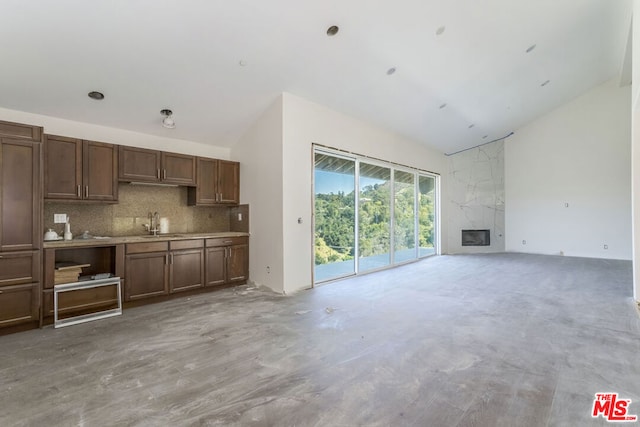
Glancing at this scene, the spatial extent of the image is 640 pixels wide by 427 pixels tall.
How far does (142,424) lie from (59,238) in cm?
309

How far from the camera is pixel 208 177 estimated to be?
15.7ft

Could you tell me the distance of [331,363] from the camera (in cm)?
237

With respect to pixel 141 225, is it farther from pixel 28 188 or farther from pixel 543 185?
pixel 543 185

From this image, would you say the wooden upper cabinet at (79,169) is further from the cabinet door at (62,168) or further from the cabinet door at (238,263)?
the cabinet door at (238,263)

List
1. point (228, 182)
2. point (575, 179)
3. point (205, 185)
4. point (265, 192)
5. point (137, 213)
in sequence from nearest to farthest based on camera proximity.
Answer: point (137, 213) < point (265, 192) < point (205, 185) < point (228, 182) < point (575, 179)

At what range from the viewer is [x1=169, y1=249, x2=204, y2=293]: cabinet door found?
412cm

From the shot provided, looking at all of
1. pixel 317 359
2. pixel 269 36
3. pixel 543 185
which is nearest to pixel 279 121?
pixel 269 36

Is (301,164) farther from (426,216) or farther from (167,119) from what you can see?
(426,216)

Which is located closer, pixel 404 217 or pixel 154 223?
pixel 154 223

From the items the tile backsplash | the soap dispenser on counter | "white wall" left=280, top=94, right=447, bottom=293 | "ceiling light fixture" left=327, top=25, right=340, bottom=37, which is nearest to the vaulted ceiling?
"ceiling light fixture" left=327, top=25, right=340, bottom=37

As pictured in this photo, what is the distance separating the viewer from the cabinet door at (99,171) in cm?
367

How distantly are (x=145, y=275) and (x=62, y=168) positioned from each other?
159cm


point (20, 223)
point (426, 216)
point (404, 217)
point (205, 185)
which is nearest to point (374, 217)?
point (404, 217)

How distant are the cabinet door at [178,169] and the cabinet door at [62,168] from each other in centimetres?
97
